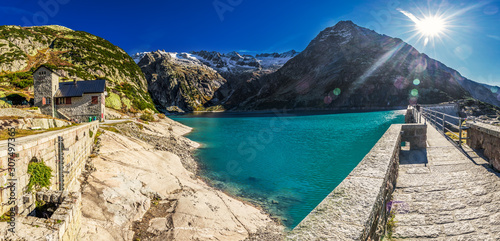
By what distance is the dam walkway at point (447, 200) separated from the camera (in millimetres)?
4367

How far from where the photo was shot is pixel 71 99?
120 ft

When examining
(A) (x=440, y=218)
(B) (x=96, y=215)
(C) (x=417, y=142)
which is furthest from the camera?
(C) (x=417, y=142)

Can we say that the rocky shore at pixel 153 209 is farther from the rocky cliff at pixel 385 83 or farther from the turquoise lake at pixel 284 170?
the rocky cliff at pixel 385 83

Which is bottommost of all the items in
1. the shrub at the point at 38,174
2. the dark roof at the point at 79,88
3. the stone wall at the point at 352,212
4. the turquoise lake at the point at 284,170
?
the turquoise lake at the point at 284,170

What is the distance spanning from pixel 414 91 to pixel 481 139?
17941cm

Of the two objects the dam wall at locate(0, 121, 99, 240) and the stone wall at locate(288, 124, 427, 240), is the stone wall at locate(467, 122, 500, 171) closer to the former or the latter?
the stone wall at locate(288, 124, 427, 240)

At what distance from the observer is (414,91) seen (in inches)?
5979

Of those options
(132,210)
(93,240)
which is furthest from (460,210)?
(132,210)

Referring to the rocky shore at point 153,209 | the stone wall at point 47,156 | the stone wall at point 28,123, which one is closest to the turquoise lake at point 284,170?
the rocky shore at point 153,209

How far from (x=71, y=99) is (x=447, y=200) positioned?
47.4m

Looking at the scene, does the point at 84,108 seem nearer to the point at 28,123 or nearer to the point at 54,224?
the point at 28,123

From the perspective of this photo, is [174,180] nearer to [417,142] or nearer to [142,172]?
[142,172]

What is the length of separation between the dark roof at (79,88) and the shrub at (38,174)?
3390 cm

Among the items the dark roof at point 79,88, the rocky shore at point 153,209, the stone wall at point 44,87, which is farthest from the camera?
the dark roof at point 79,88
